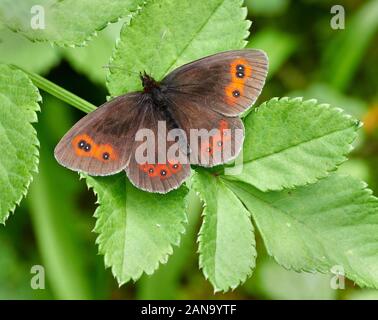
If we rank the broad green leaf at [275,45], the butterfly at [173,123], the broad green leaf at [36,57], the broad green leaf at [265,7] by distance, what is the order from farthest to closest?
the broad green leaf at [275,45] < the broad green leaf at [265,7] < the broad green leaf at [36,57] < the butterfly at [173,123]

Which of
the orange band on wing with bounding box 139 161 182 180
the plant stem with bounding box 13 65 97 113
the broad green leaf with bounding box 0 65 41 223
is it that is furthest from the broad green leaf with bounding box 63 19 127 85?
the orange band on wing with bounding box 139 161 182 180

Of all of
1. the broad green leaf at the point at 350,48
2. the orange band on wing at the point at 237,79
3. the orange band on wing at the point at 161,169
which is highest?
the broad green leaf at the point at 350,48

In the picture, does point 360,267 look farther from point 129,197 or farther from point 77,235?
point 77,235

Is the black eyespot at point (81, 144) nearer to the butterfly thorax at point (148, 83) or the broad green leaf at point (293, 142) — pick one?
the butterfly thorax at point (148, 83)

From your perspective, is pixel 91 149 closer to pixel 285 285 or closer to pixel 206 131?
pixel 206 131

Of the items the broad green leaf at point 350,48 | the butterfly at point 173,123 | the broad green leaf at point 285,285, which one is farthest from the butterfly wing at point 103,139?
the broad green leaf at point 350,48

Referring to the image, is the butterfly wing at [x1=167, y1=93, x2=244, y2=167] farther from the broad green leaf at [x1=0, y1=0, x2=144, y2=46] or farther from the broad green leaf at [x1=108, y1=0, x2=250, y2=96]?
the broad green leaf at [x1=0, y1=0, x2=144, y2=46]
